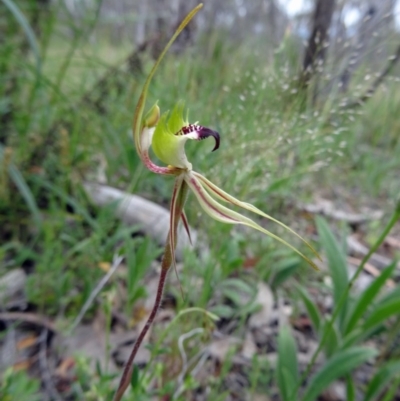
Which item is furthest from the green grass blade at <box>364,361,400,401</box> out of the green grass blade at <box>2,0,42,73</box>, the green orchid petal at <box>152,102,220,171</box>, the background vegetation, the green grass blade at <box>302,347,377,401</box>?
the green grass blade at <box>2,0,42,73</box>

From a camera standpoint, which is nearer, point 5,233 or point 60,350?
point 60,350

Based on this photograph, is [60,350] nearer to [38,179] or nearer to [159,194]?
[38,179]

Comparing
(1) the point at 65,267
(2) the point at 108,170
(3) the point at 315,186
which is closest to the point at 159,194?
(2) the point at 108,170

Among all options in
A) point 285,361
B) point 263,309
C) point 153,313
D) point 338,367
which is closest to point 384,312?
point 338,367

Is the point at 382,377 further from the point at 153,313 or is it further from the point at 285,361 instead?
the point at 153,313

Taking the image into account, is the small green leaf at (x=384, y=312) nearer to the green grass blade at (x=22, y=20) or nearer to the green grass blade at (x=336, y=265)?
the green grass blade at (x=336, y=265)

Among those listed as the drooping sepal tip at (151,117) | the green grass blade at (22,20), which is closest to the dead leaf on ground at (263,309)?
the drooping sepal tip at (151,117)

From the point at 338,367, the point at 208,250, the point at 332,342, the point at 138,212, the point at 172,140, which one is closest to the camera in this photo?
the point at 172,140

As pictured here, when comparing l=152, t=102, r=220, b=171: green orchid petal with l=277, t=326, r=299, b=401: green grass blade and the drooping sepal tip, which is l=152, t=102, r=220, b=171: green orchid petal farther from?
l=277, t=326, r=299, b=401: green grass blade
